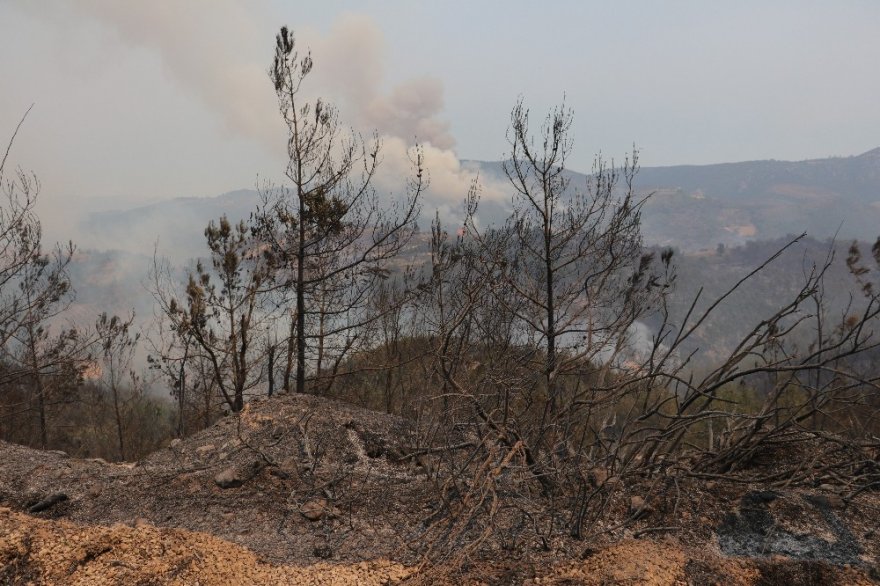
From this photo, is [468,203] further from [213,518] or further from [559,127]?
[213,518]

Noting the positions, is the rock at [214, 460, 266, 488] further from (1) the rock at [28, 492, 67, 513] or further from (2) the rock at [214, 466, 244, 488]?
(1) the rock at [28, 492, 67, 513]

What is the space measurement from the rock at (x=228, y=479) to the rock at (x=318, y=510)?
3.22 ft

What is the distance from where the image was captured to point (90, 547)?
3.94 metres

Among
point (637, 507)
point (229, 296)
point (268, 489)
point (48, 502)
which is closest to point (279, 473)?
point (268, 489)

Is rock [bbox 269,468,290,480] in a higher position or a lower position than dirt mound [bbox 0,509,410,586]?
lower

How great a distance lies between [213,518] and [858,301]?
189415mm

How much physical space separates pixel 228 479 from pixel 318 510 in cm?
132

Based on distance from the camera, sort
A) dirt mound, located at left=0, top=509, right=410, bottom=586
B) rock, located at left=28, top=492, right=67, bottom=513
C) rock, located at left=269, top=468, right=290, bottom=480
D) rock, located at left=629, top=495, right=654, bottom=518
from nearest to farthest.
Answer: dirt mound, located at left=0, top=509, right=410, bottom=586, rock, located at left=629, top=495, right=654, bottom=518, rock, located at left=28, top=492, right=67, bottom=513, rock, located at left=269, top=468, right=290, bottom=480

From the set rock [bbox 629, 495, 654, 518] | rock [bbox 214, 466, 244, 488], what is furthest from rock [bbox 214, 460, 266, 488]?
rock [bbox 629, 495, 654, 518]

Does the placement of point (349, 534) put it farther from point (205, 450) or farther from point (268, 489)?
point (205, 450)

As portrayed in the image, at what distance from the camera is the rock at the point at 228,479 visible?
17.6 ft

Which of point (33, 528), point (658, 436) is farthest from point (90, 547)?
point (658, 436)

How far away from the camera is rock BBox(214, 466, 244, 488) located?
17.6 feet

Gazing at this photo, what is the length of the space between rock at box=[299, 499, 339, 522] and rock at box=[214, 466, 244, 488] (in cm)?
98
